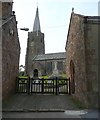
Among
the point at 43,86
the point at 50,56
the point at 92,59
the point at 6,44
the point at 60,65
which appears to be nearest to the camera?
the point at 92,59

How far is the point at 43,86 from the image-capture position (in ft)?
63.1

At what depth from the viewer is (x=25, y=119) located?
9500 mm

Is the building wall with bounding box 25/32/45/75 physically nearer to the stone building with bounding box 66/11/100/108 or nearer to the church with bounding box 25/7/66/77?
the church with bounding box 25/7/66/77

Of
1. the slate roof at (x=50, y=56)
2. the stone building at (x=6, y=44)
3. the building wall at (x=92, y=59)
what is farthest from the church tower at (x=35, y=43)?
the building wall at (x=92, y=59)

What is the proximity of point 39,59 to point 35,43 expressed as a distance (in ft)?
29.9

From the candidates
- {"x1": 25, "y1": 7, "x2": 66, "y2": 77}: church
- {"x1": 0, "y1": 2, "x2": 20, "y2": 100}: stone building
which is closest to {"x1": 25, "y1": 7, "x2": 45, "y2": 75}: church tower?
{"x1": 25, "y1": 7, "x2": 66, "y2": 77}: church

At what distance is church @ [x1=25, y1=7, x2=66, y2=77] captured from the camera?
69.2m

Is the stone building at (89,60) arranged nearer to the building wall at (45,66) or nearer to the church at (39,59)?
the church at (39,59)

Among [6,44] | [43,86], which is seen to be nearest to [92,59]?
[6,44]

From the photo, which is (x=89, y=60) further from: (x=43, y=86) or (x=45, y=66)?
(x=45, y=66)

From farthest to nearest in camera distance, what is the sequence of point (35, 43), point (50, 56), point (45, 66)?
point (35, 43), point (50, 56), point (45, 66)

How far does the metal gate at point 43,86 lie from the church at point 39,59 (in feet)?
139

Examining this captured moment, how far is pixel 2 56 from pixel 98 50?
6320mm

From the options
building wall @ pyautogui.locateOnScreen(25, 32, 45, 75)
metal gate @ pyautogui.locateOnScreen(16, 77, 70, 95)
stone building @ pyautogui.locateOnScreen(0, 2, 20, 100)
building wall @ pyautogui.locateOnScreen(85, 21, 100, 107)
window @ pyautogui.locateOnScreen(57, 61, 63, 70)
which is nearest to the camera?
building wall @ pyautogui.locateOnScreen(85, 21, 100, 107)
